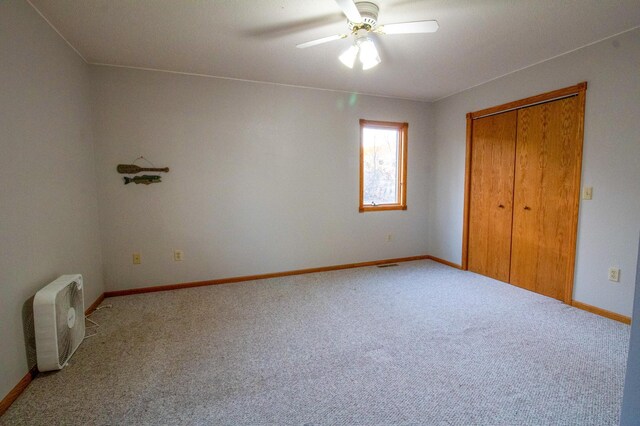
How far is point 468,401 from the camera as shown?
1.64 metres

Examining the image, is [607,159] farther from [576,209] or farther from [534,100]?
[534,100]

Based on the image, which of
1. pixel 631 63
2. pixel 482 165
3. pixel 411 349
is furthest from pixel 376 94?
pixel 411 349

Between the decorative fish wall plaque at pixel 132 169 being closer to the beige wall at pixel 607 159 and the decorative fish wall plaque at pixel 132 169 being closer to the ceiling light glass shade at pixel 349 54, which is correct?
the ceiling light glass shade at pixel 349 54

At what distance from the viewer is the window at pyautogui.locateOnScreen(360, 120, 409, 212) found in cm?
426

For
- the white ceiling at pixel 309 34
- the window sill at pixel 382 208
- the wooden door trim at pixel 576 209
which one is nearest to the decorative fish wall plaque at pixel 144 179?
the white ceiling at pixel 309 34

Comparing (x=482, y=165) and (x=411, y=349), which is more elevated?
(x=482, y=165)

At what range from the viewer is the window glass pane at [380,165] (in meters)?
4.29

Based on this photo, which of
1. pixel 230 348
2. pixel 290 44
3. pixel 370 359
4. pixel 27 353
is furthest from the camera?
pixel 290 44

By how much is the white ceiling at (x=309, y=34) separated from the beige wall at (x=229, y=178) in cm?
31

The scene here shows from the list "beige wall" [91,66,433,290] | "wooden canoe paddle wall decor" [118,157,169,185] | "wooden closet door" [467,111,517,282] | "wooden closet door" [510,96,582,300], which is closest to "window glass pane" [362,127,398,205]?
"beige wall" [91,66,433,290]

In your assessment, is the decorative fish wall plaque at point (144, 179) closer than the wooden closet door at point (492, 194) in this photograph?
Yes

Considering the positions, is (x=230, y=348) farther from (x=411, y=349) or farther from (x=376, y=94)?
(x=376, y=94)

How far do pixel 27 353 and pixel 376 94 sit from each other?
14.0 feet

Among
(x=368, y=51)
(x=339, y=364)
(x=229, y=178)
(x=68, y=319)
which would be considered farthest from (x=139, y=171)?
(x=339, y=364)
